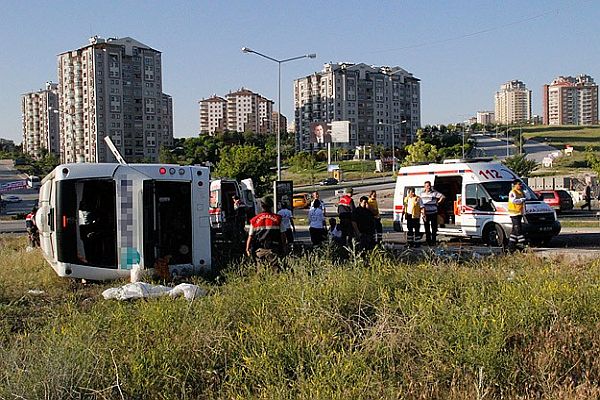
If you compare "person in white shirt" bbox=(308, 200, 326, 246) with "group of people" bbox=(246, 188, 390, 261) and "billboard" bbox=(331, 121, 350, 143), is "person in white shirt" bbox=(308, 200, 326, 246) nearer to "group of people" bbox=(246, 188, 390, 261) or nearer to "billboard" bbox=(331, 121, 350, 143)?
"group of people" bbox=(246, 188, 390, 261)

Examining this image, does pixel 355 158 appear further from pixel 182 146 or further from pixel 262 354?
pixel 262 354

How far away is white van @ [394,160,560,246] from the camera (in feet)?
60.7

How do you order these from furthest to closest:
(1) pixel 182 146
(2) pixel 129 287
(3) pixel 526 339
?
(1) pixel 182 146, (2) pixel 129 287, (3) pixel 526 339

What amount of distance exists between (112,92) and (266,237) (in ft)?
214

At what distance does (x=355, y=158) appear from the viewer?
12888cm

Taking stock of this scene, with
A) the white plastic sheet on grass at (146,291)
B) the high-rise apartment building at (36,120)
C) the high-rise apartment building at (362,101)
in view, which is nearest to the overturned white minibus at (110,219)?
the white plastic sheet on grass at (146,291)

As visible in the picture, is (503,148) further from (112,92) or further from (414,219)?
(414,219)

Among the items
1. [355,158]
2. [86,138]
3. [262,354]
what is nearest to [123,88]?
[86,138]

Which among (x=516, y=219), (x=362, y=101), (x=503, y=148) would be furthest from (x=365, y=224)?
(x=362, y=101)

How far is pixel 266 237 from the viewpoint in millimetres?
13398

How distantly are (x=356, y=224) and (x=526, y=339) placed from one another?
966 cm

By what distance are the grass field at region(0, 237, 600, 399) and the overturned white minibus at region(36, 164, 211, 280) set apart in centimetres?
458

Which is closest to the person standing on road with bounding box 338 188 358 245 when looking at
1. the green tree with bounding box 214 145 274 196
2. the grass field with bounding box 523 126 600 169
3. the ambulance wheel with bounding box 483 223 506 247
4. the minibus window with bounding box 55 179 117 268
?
the ambulance wheel with bounding box 483 223 506 247

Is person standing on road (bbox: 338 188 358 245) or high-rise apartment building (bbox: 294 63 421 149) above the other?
high-rise apartment building (bbox: 294 63 421 149)
